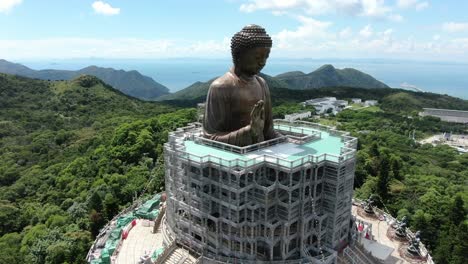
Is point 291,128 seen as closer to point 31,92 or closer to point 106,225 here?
point 106,225

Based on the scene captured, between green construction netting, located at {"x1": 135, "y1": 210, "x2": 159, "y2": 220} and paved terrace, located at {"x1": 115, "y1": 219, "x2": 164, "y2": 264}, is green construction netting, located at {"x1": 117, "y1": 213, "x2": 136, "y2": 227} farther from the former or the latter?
paved terrace, located at {"x1": 115, "y1": 219, "x2": 164, "y2": 264}

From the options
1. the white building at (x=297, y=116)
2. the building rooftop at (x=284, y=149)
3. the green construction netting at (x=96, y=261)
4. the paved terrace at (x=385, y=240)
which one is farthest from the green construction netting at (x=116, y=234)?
the white building at (x=297, y=116)

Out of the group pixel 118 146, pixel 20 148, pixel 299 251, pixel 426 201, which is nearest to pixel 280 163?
pixel 299 251

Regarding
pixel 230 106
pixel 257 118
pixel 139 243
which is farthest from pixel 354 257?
pixel 139 243

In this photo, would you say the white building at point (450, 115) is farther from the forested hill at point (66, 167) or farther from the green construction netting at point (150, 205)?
the green construction netting at point (150, 205)

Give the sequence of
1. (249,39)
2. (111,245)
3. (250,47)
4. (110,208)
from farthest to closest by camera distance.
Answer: (110,208) → (111,245) → (250,47) → (249,39)

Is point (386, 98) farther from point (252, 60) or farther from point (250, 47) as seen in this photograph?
point (250, 47)

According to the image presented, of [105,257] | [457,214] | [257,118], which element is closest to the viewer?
[257,118]

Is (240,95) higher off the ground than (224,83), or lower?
lower
